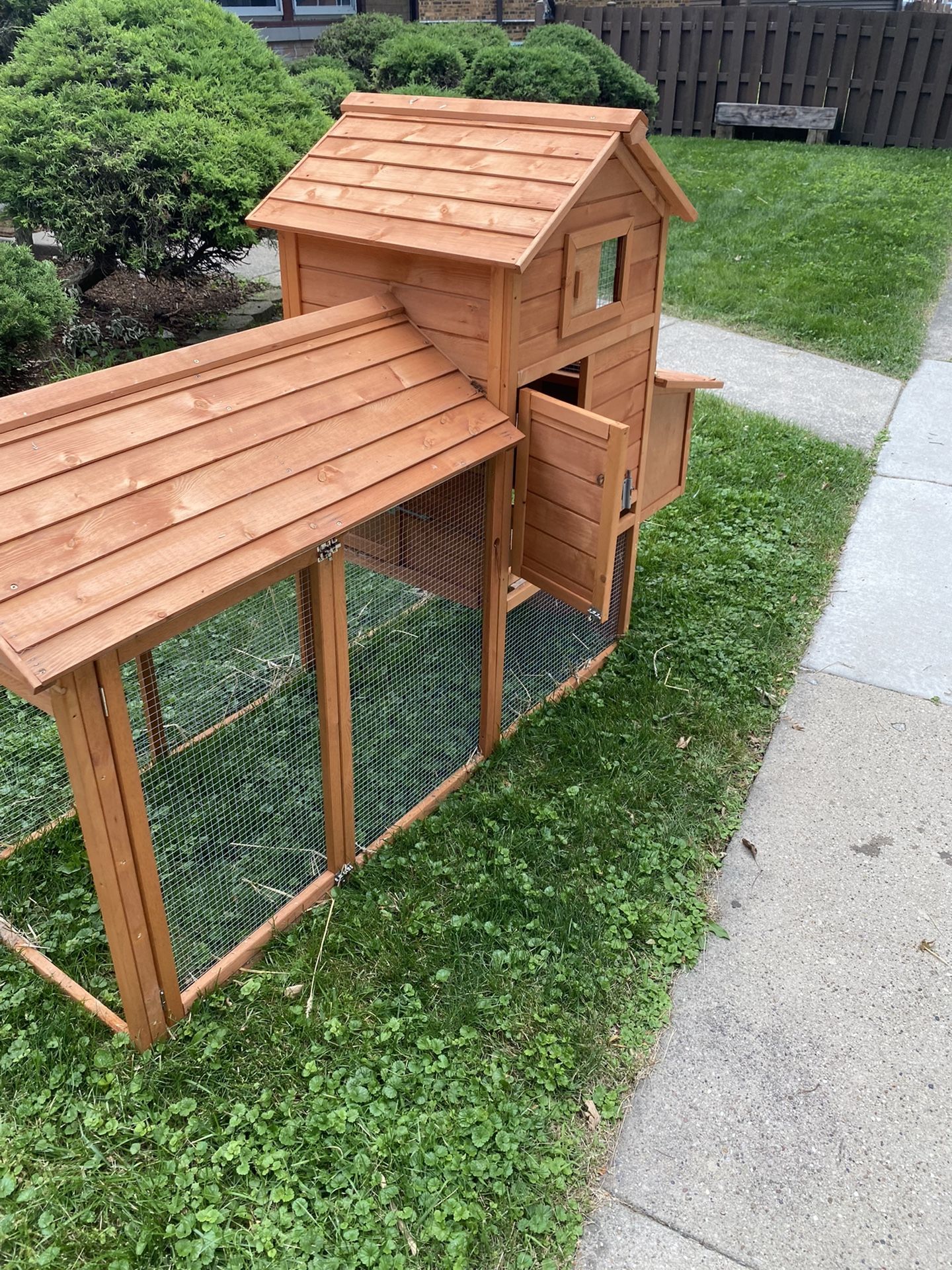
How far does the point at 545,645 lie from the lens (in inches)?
186

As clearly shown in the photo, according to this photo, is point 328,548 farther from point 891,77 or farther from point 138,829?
point 891,77

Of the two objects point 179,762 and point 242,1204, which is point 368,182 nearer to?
point 179,762

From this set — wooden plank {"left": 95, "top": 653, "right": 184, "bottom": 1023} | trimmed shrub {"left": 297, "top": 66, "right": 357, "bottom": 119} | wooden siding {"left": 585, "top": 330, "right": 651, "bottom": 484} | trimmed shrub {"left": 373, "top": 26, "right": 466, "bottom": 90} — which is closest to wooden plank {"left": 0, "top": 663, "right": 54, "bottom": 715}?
wooden plank {"left": 95, "top": 653, "right": 184, "bottom": 1023}

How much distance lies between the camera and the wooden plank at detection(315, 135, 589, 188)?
354 centimetres

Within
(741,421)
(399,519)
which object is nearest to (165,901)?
(399,519)

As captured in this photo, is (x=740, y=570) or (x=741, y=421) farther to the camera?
(x=741, y=421)

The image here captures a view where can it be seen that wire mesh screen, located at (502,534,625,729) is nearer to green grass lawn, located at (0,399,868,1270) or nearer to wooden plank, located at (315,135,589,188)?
green grass lawn, located at (0,399,868,1270)

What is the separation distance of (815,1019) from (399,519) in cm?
230

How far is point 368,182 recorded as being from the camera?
12.9ft

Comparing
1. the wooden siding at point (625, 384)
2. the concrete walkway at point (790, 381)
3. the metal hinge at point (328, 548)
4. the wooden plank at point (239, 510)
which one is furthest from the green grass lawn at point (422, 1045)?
the concrete walkway at point (790, 381)

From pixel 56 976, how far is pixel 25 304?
413cm

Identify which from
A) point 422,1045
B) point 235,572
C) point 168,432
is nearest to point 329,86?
point 168,432

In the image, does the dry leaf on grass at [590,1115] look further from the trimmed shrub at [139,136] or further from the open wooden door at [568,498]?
the trimmed shrub at [139,136]

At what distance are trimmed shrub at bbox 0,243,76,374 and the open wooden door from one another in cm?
361
